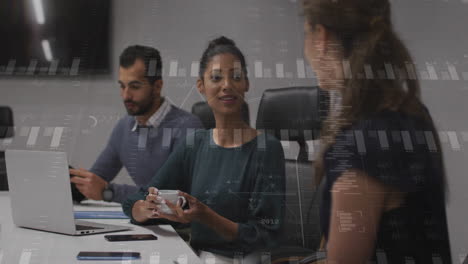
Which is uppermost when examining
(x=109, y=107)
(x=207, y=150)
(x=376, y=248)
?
(x=109, y=107)

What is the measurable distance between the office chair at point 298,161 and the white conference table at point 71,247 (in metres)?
0.28

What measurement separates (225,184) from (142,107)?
32 centimetres

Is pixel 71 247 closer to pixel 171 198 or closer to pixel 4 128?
pixel 171 198

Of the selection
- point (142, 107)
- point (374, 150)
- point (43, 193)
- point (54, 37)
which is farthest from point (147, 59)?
point (374, 150)

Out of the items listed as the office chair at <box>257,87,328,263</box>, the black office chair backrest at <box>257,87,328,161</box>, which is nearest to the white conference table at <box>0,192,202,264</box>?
the office chair at <box>257,87,328,263</box>

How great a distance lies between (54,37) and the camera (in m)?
1.18

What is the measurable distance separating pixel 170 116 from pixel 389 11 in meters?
0.72

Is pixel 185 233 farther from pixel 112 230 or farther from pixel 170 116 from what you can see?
pixel 170 116

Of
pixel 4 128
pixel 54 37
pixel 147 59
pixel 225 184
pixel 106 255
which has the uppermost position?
pixel 54 37

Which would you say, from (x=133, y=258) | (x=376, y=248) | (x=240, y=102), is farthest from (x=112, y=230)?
(x=376, y=248)

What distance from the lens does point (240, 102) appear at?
1022 millimetres

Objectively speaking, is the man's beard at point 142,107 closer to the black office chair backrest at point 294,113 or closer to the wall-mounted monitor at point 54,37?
the wall-mounted monitor at point 54,37

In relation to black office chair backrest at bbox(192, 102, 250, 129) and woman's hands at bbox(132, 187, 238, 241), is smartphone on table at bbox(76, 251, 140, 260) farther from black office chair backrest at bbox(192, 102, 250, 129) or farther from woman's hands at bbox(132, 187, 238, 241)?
black office chair backrest at bbox(192, 102, 250, 129)

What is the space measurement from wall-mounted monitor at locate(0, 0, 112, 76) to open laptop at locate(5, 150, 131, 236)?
0.35 metres
